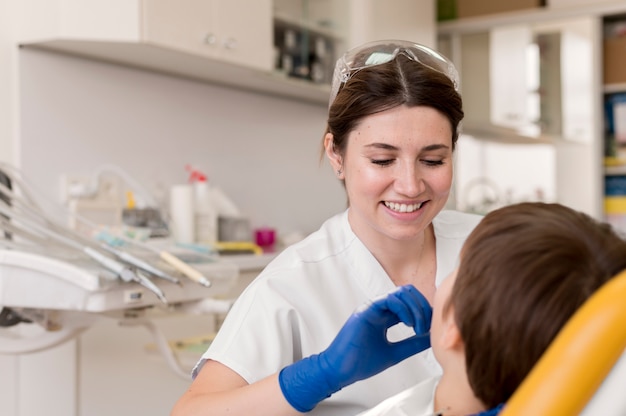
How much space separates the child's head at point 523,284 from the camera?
77 cm

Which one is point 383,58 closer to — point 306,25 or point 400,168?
point 400,168

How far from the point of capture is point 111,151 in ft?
8.13

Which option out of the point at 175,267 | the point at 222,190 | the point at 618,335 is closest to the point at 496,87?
the point at 222,190

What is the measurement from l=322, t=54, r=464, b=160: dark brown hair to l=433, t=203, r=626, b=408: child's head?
0.46 meters

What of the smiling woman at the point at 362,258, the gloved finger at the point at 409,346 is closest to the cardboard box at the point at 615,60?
the smiling woman at the point at 362,258

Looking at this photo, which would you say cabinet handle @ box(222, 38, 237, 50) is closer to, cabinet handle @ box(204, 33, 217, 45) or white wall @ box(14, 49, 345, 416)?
cabinet handle @ box(204, 33, 217, 45)

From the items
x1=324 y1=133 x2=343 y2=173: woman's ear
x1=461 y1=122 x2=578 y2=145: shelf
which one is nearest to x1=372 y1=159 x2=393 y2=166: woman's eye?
x1=324 y1=133 x2=343 y2=173: woman's ear

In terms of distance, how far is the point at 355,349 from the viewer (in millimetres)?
964

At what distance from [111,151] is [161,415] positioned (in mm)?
832

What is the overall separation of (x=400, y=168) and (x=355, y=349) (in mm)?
394

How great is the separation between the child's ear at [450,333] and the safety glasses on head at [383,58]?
570 mm

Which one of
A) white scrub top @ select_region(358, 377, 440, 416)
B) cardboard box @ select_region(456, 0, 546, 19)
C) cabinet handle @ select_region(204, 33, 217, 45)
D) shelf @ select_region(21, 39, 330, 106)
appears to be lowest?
white scrub top @ select_region(358, 377, 440, 416)

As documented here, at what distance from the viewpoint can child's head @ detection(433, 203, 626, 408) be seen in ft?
2.54

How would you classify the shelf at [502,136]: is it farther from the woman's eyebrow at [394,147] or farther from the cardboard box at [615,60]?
the woman's eyebrow at [394,147]
